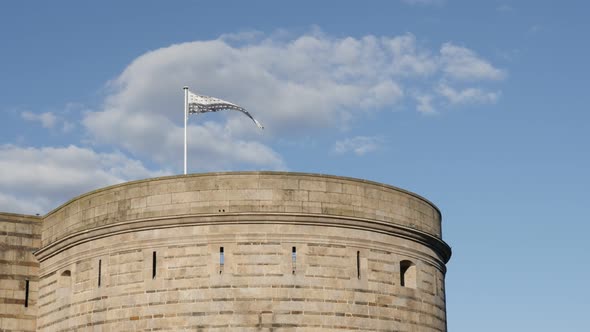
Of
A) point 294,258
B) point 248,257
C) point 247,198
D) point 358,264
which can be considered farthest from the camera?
point 358,264

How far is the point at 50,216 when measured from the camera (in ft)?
124

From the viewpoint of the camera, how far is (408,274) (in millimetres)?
35281

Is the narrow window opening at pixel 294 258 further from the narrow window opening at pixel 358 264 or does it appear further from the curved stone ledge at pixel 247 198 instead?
the narrow window opening at pixel 358 264

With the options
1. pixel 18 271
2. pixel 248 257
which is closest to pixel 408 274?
pixel 248 257

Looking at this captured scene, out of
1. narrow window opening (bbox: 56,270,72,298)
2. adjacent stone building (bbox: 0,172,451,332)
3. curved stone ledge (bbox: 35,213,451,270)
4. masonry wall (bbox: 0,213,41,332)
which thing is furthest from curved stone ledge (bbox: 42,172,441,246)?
masonry wall (bbox: 0,213,41,332)

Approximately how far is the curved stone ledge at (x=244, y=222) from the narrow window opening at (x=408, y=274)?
2.92 feet

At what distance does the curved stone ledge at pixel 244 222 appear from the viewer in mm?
32875

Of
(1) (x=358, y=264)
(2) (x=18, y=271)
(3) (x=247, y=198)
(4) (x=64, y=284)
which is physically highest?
(3) (x=247, y=198)

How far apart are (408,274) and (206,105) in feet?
33.4

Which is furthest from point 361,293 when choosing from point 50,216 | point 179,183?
point 50,216

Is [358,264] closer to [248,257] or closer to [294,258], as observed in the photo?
[294,258]

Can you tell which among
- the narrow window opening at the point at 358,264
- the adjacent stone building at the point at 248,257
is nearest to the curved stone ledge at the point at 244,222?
the adjacent stone building at the point at 248,257

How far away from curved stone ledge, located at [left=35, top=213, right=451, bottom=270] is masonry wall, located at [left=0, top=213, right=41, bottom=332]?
102 inches

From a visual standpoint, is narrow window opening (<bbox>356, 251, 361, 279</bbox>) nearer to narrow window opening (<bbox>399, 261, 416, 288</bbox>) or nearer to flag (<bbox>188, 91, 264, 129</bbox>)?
narrow window opening (<bbox>399, 261, 416, 288</bbox>)
